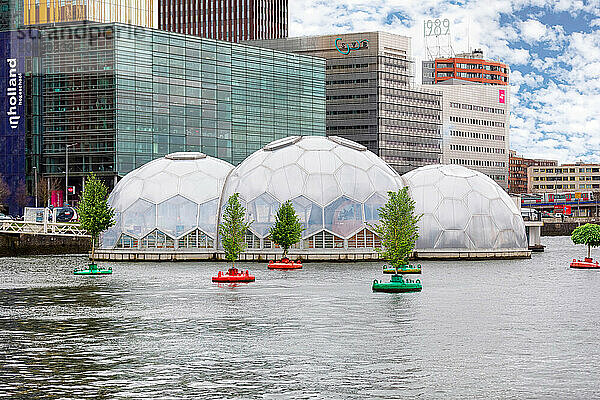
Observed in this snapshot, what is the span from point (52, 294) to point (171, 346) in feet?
73.9

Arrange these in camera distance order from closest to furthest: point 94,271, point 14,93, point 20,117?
point 94,271, point 20,117, point 14,93

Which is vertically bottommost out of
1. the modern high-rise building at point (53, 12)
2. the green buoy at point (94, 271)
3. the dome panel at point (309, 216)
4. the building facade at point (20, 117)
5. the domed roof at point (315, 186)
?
the green buoy at point (94, 271)

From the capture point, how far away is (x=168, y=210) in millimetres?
95875

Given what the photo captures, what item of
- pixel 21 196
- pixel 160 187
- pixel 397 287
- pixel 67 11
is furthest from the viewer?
pixel 67 11

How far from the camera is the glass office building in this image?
6373 inches

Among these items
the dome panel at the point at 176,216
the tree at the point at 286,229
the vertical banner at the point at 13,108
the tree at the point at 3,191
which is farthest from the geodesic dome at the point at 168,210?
the vertical banner at the point at 13,108

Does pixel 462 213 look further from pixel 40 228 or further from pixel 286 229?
pixel 40 228

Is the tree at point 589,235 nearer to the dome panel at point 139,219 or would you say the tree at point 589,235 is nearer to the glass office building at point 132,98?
the dome panel at point 139,219

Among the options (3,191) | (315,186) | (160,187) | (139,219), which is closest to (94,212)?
(139,219)

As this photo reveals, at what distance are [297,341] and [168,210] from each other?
64.2 m

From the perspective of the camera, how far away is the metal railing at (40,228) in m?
111

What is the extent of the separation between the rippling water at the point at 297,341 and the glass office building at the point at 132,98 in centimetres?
10390

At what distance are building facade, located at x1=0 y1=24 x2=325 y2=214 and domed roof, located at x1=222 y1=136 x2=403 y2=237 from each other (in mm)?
67885

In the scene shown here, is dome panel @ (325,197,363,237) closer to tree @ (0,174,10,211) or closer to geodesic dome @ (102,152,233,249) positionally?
geodesic dome @ (102,152,233,249)
